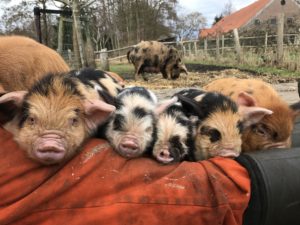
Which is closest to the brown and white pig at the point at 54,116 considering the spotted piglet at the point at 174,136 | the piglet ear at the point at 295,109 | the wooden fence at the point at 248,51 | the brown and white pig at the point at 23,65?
the spotted piglet at the point at 174,136

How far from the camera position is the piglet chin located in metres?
1.89

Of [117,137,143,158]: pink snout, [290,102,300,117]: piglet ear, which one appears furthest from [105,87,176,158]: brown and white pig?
[290,102,300,117]: piglet ear

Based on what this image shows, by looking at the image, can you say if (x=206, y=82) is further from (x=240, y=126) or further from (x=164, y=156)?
(x=164, y=156)

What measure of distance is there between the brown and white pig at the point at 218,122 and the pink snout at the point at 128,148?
43cm

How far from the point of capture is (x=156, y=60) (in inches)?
609

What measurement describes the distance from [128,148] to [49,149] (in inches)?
16.2

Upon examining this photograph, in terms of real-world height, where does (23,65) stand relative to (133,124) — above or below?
above

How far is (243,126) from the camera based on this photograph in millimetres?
2477

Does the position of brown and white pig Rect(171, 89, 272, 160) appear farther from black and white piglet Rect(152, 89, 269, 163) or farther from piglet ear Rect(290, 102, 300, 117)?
piglet ear Rect(290, 102, 300, 117)

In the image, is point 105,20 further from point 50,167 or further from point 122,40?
point 50,167

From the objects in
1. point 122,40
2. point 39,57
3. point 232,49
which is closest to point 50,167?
point 39,57

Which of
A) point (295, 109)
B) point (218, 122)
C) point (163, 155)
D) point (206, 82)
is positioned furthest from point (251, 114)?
point (206, 82)

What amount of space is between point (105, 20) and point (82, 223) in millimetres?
39285

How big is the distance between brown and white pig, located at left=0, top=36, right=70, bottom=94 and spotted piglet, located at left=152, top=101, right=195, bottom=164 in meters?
0.86
